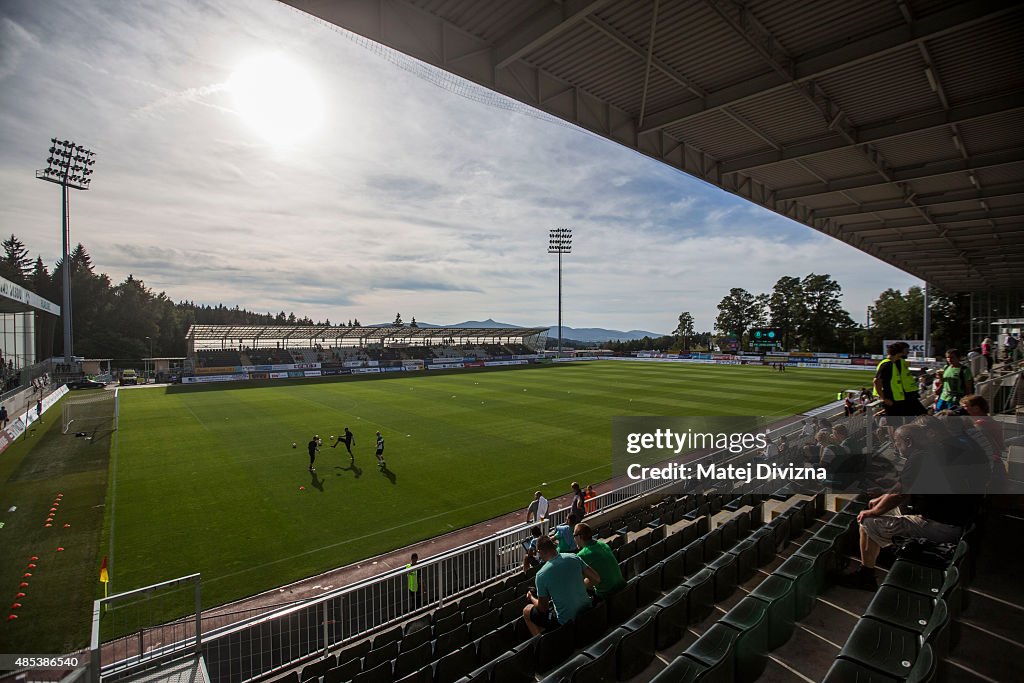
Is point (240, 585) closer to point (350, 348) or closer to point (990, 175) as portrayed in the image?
point (990, 175)

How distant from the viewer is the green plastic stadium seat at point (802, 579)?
4.06 meters

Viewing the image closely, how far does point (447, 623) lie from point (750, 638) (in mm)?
3460

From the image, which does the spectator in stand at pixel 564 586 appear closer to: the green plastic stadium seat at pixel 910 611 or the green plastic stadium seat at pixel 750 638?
the green plastic stadium seat at pixel 750 638

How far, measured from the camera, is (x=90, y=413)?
26750 millimetres

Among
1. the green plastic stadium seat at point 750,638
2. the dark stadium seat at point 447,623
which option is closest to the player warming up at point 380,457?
the dark stadium seat at point 447,623

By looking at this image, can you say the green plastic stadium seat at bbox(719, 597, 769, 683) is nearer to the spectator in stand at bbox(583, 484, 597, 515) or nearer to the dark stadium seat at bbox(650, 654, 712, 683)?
the dark stadium seat at bbox(650, 654, 712, 683)

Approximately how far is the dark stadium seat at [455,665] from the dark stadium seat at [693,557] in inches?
117

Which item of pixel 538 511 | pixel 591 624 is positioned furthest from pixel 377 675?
pixel 538 511

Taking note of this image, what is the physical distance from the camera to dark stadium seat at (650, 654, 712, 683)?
3047 mm

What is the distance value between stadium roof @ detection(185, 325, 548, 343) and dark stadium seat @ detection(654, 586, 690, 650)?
2212 inches

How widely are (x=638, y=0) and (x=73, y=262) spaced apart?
10389cm

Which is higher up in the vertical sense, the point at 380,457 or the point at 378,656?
the point at 378,656

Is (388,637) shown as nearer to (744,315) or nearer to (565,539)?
(565,539)

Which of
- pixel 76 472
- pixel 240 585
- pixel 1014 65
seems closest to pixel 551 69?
pixel 1014 65
